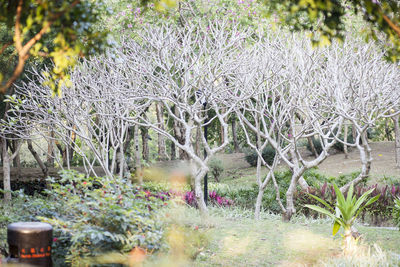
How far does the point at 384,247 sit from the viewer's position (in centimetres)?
710

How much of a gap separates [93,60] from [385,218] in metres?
7.80

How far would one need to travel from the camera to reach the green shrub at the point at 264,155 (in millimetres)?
21484

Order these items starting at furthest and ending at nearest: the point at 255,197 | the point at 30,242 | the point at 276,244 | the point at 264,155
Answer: the point at 264,155 < the point at 255,197 < the point at 276,244 < the point at 30,242

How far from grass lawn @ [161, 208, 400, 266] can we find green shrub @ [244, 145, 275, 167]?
1252cm

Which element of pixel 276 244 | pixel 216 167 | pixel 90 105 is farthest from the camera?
pixel 216 167

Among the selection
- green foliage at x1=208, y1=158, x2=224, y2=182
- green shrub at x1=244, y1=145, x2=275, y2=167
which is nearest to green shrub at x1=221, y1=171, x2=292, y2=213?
green foliage at x1=208, y1=158, x2=224, y2=182

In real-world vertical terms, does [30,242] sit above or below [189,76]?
below

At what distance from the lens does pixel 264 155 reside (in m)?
21.6

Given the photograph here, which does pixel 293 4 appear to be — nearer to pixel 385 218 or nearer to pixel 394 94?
pixel 394 94

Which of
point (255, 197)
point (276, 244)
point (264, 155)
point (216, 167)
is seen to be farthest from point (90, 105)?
point (264, 155)

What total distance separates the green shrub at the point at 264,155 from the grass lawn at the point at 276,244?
12.5 m

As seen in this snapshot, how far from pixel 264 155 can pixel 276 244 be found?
14.6m

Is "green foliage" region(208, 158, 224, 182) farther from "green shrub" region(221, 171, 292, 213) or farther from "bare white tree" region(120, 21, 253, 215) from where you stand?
"bare white tree" region(120, 21, 253, 215)

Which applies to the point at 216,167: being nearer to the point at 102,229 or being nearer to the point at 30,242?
the point at 102,229
